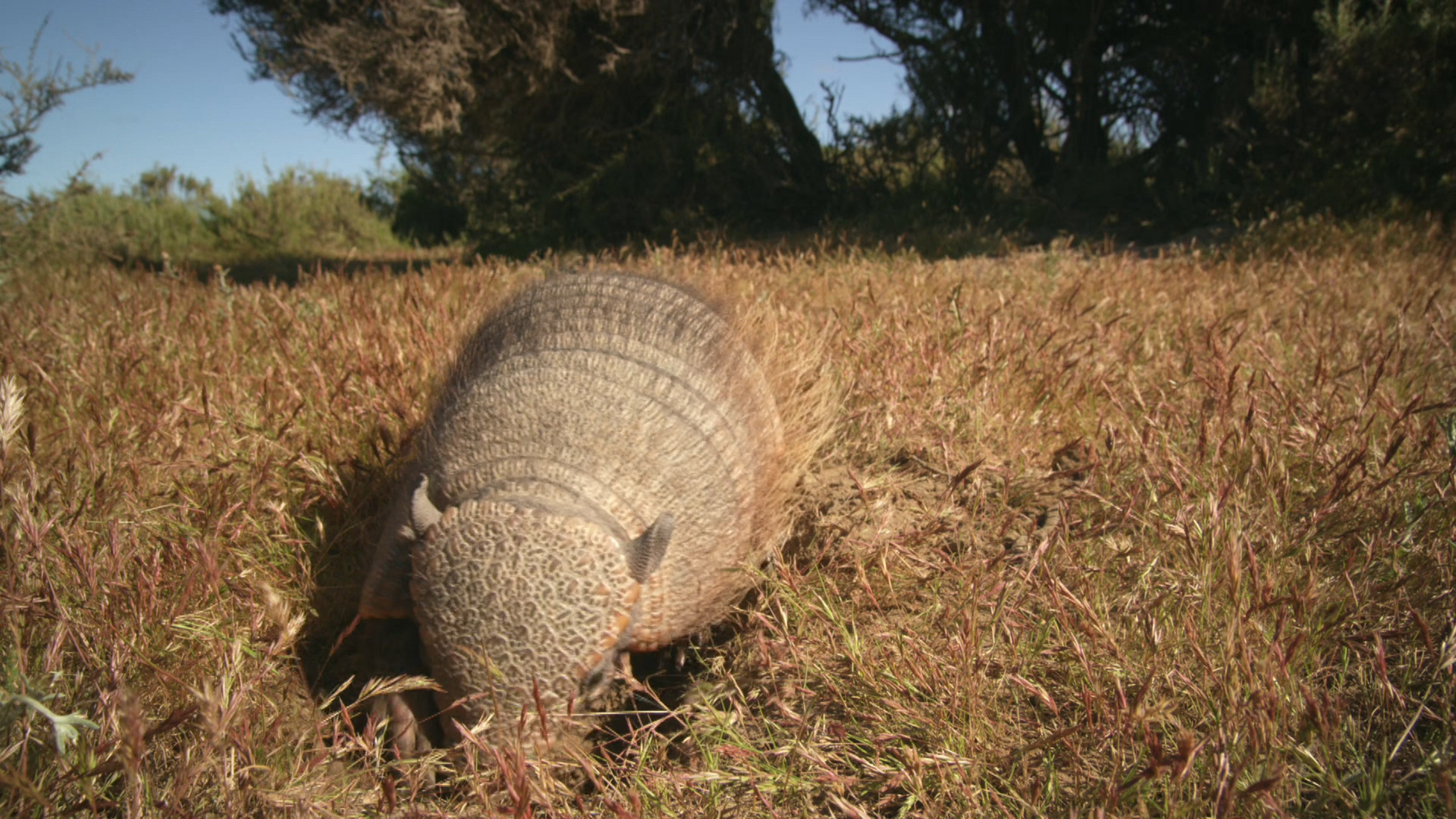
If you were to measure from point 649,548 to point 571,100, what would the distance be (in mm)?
7227

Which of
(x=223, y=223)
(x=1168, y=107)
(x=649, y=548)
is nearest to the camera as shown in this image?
(x=649, y=548)

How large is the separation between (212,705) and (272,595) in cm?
30

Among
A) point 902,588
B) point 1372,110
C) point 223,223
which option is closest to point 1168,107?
point 1372,110

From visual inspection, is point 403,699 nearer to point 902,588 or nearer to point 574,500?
point 574,500

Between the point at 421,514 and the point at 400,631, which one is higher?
the point at 421,514

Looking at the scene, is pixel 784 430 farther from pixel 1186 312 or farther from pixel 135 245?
pixel 135 245

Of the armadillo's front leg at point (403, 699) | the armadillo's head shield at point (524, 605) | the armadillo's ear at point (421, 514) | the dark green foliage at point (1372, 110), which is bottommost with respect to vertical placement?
the armadillo's front leg at point (403, 699)

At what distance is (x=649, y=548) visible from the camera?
1.51 m

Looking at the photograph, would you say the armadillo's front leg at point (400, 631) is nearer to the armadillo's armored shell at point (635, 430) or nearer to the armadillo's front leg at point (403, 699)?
the armadillo's front leg at point (403, 699)

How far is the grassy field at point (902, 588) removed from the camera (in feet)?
3.84

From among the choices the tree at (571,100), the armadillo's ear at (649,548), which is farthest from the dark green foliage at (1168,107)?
the armadillo's ear at (649,548)

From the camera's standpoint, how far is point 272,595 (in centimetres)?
119

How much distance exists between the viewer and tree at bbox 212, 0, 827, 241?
670 centimetres

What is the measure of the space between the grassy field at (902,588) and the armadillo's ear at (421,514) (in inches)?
12.7
